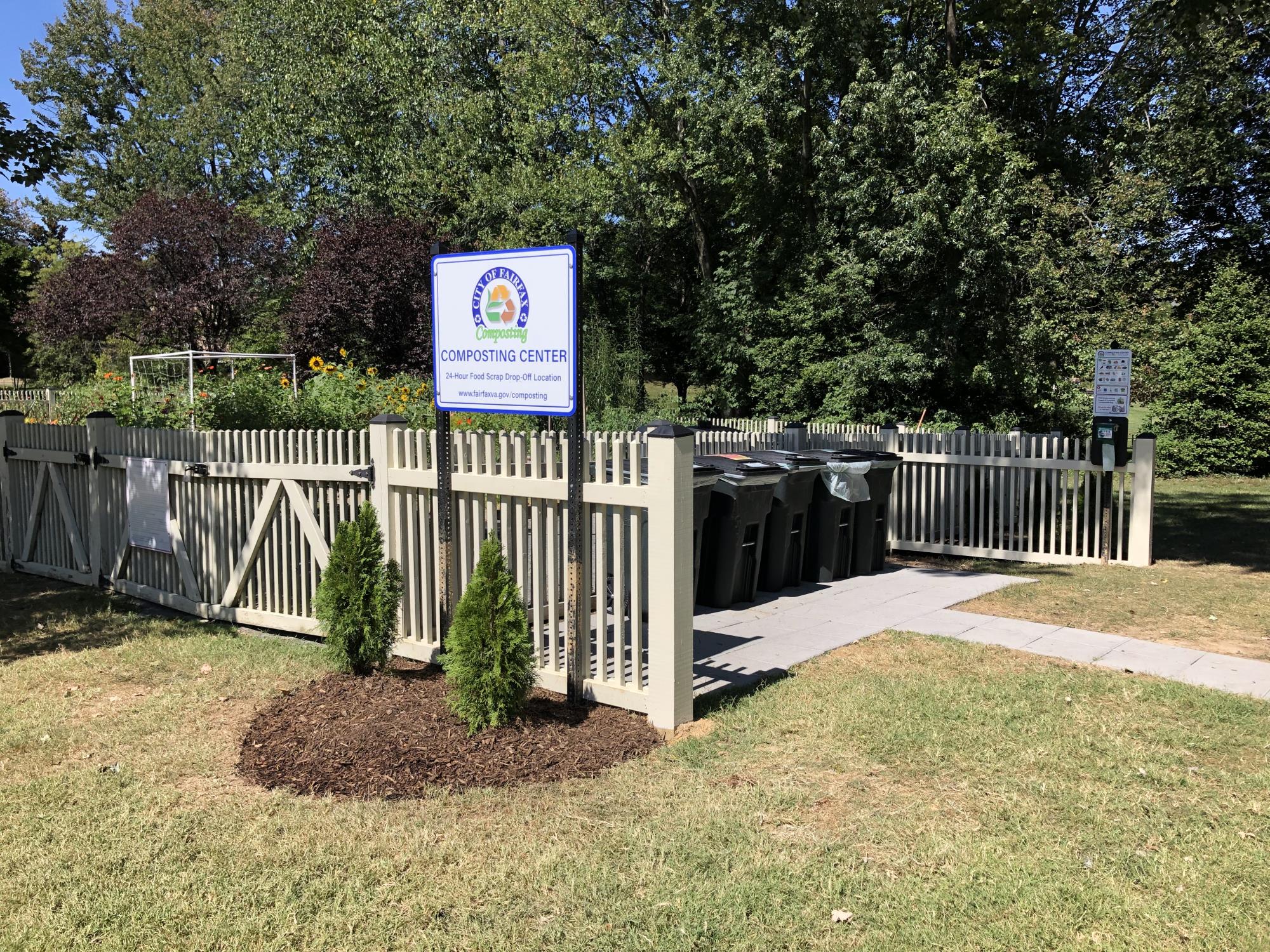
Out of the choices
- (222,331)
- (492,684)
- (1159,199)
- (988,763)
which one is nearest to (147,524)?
(492,684)

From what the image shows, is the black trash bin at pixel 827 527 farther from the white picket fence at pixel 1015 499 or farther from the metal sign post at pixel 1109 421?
the metal sign post at pixel 1109 421

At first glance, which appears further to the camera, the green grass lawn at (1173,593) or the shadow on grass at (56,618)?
the green grass lawn at (1173,593)

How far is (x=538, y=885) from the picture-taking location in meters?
3.54

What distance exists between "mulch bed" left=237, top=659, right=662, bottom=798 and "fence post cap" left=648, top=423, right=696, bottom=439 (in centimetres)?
161

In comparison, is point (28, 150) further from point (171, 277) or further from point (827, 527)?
point (171, 277)

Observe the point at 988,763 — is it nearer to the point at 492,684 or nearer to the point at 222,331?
the point at 492,684

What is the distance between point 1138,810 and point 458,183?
23034 mm

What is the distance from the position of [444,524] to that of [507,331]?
129 centimetres

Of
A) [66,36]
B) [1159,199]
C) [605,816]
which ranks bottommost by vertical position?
[605,816]

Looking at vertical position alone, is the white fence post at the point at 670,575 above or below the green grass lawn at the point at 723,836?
above

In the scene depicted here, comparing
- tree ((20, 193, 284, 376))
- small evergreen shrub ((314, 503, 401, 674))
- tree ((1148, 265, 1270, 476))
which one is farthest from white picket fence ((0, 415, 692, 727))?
tree ((1148, 265, 1270, 476))

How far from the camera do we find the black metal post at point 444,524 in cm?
584

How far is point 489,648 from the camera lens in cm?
492

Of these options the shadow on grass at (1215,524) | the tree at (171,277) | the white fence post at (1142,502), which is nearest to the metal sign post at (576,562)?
the white fence post at (1142,502)
